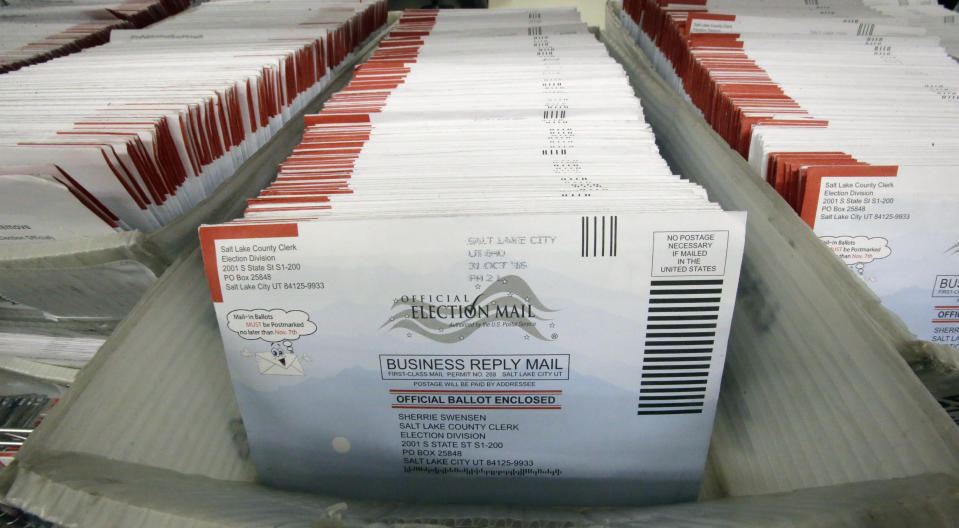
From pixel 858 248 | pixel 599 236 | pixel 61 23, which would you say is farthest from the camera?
pixel 61 23

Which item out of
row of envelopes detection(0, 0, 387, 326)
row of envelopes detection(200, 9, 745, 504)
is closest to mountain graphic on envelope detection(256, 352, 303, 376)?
row of envelopes detection(200, 9, 745, 504)

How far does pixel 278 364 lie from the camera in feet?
2.02

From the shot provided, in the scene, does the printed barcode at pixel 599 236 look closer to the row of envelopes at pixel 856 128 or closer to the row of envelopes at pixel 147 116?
the row of envelopes at pixel 856 128

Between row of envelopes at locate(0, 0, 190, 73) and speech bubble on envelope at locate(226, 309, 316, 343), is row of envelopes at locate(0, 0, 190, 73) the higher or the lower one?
the higher one

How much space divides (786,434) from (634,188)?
0.98 ft

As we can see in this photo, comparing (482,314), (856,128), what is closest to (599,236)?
(482,314)

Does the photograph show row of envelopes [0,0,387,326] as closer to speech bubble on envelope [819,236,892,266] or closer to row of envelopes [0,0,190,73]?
row of envelopes [0,0,190,73]

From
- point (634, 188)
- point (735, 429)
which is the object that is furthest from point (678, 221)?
point (735, 429)

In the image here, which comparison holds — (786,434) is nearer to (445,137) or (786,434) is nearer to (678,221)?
(678,221)

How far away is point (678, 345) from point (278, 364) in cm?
41

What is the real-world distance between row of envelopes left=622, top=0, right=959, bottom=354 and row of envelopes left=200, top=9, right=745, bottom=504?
207 millimetres

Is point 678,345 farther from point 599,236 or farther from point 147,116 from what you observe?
point 147,116

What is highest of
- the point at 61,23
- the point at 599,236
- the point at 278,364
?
the point at 61,23

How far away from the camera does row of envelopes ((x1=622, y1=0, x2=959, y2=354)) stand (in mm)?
689
